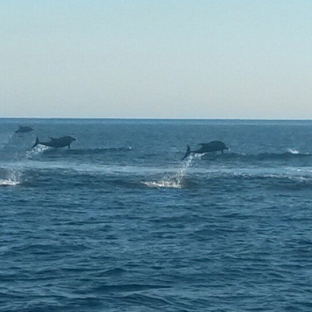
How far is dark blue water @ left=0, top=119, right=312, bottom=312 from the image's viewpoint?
30802 millimetres

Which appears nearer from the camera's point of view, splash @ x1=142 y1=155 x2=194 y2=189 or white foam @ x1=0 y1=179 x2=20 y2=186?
white foam @ x1=0 y1=179 x2=20 y2=186

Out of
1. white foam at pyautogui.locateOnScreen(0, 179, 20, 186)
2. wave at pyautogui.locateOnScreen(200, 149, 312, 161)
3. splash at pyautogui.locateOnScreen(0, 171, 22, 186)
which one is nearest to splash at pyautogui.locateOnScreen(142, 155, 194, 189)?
white foam at pyautogui.locateOnScreen(0, 179, 20, 186)

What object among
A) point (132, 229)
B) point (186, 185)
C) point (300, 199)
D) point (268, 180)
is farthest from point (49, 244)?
point (268, 180)

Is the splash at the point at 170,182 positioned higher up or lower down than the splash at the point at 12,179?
higher up

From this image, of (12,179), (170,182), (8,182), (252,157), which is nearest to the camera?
(8,182)

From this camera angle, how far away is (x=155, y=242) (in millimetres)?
41094

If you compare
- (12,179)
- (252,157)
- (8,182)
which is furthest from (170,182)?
(252,157)

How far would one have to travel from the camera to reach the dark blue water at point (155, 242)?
101 ft

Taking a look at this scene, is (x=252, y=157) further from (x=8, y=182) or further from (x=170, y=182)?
(x=8, y=182)

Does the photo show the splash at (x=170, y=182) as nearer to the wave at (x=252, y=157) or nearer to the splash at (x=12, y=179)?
the splash at (x=12, y=179)

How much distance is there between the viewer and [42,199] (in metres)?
58.5

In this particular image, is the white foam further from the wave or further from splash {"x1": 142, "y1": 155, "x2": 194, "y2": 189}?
the wave

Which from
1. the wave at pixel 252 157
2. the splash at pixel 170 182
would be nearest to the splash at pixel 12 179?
the splash at pixel 170 182

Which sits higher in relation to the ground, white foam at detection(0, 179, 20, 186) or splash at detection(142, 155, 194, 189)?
splash at detection(142, 155, 194, 189)
